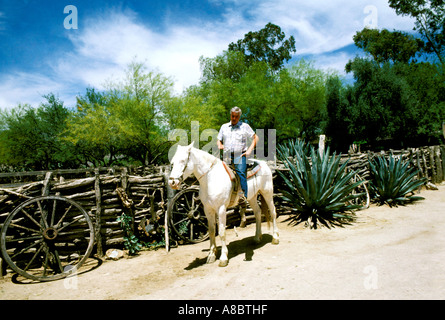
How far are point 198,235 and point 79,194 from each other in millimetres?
2575

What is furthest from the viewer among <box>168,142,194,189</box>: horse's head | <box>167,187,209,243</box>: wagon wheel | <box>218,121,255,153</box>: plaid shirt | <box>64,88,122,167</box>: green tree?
<box>64,88,122,167</box>: green tree

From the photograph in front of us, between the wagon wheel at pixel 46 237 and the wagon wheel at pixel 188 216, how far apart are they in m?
1.67

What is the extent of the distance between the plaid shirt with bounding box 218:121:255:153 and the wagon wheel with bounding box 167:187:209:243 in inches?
66.5

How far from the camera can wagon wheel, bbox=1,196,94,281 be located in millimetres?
3936

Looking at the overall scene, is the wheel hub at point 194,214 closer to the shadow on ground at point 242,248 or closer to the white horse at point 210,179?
the shadow on ground at point 242,248

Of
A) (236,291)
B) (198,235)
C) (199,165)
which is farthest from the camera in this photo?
(198,235)

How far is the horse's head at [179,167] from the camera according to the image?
11.7ft

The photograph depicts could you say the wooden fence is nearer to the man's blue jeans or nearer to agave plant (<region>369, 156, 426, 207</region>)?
the man's blue jeans

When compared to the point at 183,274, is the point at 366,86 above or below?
above

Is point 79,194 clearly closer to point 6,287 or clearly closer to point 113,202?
point 113,202

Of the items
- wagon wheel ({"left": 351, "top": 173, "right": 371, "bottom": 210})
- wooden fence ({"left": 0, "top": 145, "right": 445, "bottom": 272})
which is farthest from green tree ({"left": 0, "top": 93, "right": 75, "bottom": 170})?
wagon wheel ({"left": 351, "top": 173, "right": 371, "bottom": 210})

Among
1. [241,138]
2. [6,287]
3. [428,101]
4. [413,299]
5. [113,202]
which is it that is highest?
[428,101]

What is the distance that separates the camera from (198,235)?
575 centimetres
